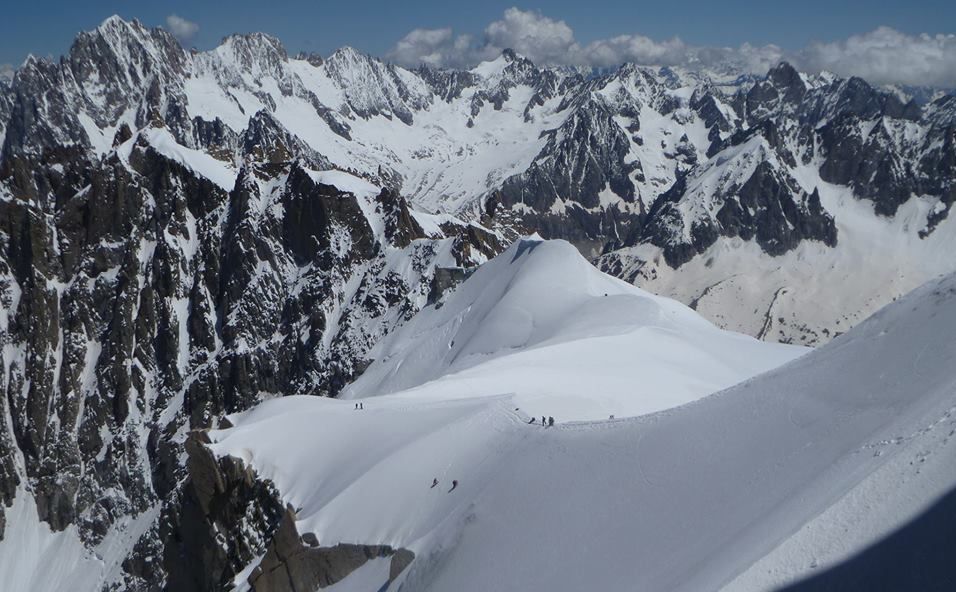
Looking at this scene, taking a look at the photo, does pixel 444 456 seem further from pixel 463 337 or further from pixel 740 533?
pixel 463 337

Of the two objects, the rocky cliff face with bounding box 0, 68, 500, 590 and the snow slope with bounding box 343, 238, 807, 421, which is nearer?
the snow slope with bounding box 343, 238, 807, 421

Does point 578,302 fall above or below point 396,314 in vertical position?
below

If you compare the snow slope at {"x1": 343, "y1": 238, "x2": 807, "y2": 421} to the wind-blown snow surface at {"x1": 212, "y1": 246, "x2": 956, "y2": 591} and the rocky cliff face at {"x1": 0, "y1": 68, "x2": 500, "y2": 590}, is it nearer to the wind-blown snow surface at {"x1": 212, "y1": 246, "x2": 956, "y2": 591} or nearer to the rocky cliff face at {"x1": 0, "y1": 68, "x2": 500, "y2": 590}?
the wind-blown snow surface at {"x1": 212, "y1": 246, "x2": 956, "y2": 591}

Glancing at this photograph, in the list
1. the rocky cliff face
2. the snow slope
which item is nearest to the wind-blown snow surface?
the snow slope

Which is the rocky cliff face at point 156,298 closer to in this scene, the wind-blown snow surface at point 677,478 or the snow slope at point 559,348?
the snow slope at point 559,348

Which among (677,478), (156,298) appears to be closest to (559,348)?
(677,478)

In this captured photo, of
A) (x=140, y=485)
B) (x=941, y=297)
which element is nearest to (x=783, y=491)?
(x=941, y=297)
